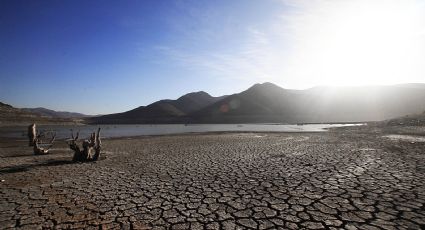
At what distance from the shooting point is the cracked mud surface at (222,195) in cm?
582

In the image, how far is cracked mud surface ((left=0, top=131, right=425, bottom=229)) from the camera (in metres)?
5.82

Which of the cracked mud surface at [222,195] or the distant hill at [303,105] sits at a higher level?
the distant hill at [303,105]

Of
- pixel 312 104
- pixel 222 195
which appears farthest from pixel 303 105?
pixel 222 195

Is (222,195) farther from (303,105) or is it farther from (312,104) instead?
(312,104)

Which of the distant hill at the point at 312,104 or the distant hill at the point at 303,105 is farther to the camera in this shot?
the distant hill at the point at 312,104

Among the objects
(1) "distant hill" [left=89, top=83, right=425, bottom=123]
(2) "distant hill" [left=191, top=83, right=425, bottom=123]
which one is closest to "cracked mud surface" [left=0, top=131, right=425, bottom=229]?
(1) "distant hill" [left=89, top=83, right=425, bottom=123]

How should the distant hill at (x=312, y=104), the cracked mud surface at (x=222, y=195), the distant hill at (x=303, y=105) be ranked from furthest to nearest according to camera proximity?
1. the distant hill at (x=312, y=104)
2. the distant hill at (x=303, y=105)
3. the cracked mud surface at (x=222, y=195)

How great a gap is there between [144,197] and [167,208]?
4.21 feet

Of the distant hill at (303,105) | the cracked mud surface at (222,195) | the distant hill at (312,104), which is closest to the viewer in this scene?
the cracked mud surface at (222,195)

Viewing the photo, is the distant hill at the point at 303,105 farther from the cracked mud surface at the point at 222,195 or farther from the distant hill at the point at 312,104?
the cracked mud surface at the point at 222,195

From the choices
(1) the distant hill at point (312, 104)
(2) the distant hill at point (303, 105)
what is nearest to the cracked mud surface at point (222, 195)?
(2) the distant hill at point (303, 105)

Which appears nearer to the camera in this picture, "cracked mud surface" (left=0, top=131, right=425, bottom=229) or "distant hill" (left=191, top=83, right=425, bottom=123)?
"cracked mud surface" (left=0, top=131, right=425, bottom=229)

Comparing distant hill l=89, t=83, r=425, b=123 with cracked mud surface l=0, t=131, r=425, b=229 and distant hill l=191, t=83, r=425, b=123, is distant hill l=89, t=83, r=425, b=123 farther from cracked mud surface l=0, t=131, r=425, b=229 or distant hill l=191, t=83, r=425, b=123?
cracked mud surface l=0, t=131, r=425, b=229

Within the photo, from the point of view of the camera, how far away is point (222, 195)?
7.69 m
